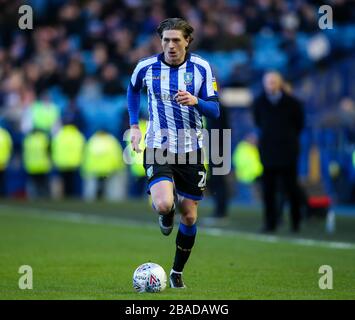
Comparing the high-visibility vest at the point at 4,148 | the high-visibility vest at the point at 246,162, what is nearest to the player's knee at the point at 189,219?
the high-visibility vest at the point at 246,162

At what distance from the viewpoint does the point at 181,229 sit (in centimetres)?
961

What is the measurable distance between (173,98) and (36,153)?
16666 mm

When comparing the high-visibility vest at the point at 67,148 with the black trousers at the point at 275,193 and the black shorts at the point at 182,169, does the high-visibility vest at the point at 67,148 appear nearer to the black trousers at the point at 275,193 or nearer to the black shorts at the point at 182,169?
the black trousers at the point at 275,193

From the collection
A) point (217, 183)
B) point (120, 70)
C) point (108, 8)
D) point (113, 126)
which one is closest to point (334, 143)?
point (217, 183)

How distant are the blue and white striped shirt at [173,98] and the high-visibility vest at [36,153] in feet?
53.8

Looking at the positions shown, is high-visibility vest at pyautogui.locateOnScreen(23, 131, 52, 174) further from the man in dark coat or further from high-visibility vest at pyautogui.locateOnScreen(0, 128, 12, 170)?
the man in dark coat

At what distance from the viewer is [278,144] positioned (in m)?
16.2

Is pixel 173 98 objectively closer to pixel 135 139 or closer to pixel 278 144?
pixel 135 139

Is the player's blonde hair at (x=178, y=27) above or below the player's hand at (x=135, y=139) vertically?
above

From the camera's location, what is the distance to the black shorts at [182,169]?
9453 mm

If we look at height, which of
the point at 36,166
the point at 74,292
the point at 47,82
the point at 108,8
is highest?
the point at 108,8

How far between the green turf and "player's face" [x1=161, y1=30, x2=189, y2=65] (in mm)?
1908

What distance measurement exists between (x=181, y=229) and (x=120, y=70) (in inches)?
765

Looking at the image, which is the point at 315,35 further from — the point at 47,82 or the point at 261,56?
the point at 47,82
